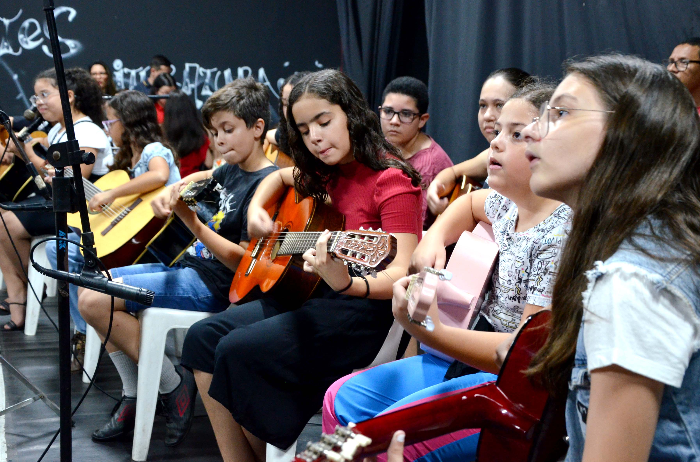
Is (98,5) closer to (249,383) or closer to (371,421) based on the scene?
(249,383)

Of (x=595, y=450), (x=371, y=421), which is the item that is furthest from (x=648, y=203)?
(x=371, y=421)

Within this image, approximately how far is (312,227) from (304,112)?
0.37m

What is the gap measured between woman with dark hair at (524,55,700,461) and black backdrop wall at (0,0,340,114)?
5887 mm

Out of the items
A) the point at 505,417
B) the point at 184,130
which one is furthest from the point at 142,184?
the point at 505,417

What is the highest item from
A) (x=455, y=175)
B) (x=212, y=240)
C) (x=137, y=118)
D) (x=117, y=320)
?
(x=137, y=118)

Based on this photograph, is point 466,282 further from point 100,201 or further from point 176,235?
point 100,201

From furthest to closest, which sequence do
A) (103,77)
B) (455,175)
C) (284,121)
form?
(103,77) → (284,121) → (455,175)

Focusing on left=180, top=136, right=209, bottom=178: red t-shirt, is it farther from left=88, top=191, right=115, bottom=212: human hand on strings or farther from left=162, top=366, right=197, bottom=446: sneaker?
left=162, top=366, right=197, bottom=446: sneaker

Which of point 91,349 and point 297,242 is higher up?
point 297,242

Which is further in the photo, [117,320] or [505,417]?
[117,320]

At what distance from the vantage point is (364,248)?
167cm

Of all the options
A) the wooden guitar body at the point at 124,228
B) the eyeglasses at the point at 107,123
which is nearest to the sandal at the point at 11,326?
the wooden guitar body at the point at 124,228

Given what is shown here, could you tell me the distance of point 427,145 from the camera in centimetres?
309

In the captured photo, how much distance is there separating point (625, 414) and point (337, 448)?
42 centimetres
